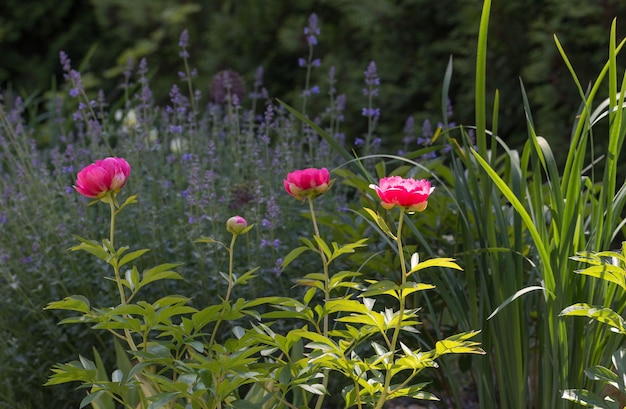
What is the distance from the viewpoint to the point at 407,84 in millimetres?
4719

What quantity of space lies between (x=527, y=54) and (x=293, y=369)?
297 centimetres

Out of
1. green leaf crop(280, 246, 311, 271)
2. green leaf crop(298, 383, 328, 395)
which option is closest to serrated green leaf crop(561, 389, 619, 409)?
green leaf crop(298, 383, 328, 395)

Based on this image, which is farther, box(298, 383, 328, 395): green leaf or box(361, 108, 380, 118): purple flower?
box(361, 108, 380, 118): purple flower

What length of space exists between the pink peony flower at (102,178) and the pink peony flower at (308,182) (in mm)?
322

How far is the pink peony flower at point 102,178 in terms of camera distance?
1670 millimetres

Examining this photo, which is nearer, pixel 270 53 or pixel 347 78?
pixel 347 78

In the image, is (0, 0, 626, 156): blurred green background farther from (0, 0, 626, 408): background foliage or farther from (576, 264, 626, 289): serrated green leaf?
(576, 264, 626, 289): serrated green leaf

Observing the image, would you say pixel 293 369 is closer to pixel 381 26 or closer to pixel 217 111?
→ pixel 217 111

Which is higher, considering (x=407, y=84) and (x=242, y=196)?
(x=242, y=196)

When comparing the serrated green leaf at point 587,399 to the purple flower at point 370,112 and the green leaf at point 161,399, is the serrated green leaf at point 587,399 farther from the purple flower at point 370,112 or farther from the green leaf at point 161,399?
the purple flower at point 370,112

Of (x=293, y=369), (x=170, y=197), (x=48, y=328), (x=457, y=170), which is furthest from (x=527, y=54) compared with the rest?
(x=293, y=369)

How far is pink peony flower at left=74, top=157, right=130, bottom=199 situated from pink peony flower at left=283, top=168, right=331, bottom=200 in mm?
322

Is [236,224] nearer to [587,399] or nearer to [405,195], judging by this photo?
[405,195]

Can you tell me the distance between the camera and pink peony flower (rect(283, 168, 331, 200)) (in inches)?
67.9
